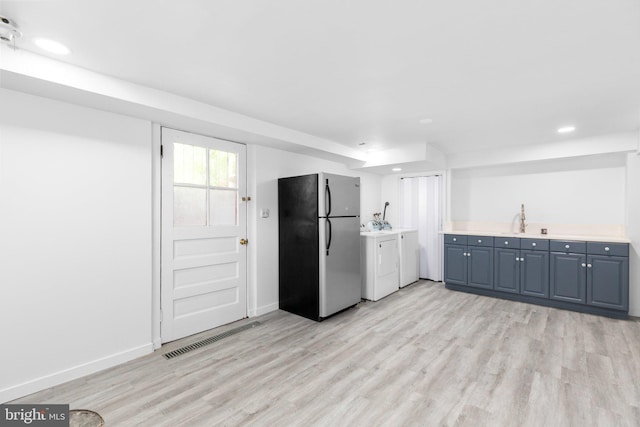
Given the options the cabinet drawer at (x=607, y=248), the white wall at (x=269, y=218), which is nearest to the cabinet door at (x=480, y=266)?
the cabinet drawer at (x=607, y=248)

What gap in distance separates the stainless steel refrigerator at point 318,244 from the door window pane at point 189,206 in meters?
1.05

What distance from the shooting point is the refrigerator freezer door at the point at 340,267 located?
138 inches

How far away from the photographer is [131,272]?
2650 mm

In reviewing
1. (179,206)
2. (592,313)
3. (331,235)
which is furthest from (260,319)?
(592,313)

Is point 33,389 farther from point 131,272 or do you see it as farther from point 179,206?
point 179,206

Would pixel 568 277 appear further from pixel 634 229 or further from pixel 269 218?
pixel 269 218

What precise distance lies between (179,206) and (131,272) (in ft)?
2.51

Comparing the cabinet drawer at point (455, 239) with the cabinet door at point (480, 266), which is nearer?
the cabinet door at point (480, 266)

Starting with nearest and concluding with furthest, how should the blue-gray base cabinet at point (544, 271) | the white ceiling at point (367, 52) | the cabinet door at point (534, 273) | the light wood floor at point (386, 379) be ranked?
the white ceiling at point (367, 52) < the light wood floor at point (386, 379) < the blue-gray base cabinet at point (544, 271) < the cabinet door at point (534, 273)

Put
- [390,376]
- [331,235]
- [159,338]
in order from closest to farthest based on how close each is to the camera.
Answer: [390,376], [159,338], [331,235]

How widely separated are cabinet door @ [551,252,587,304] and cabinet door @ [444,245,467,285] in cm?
112

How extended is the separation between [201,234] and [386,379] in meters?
2.29

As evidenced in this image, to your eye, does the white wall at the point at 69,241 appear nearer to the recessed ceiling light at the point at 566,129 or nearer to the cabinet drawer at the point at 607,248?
the recessed ceiling light at the point at 566,129

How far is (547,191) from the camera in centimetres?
452
